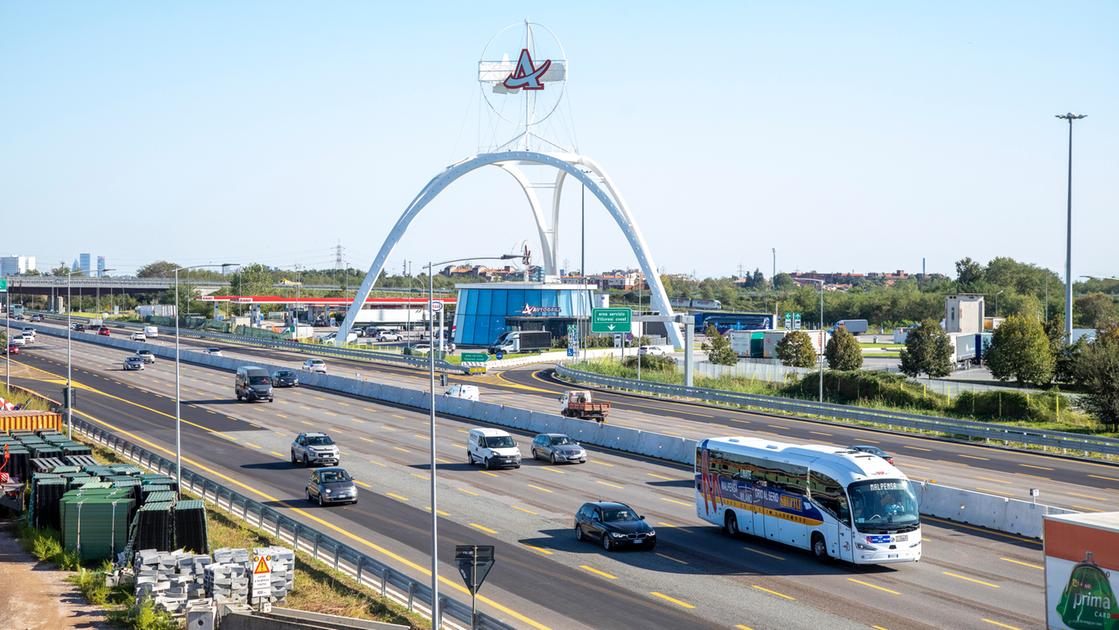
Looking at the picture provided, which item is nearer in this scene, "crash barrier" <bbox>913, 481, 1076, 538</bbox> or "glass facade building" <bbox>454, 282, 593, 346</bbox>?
"crash barrier" <bbox>913, 481, 1076, 538</bbox>

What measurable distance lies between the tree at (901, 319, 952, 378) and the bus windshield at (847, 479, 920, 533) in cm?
6066

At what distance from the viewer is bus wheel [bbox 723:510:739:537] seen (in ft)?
102

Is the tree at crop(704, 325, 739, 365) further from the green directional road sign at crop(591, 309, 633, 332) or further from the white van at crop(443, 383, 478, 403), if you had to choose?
the white van at crop(443, 383, 478, 403)

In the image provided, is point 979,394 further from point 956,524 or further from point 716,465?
point 716,465

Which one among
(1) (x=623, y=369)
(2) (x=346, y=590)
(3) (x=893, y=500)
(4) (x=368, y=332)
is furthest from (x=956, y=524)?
(4) (x=368, y=332)

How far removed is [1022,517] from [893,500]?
268 inches

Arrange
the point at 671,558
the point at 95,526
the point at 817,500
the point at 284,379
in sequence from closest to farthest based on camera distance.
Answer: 1. the point at 817,500
2. the point at 671,558
3. the point at 95,526
4. the point at 284,379

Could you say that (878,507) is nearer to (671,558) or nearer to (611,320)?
(671,558)

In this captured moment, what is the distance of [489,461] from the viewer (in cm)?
4375

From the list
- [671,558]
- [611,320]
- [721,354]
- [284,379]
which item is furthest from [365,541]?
[721,354]

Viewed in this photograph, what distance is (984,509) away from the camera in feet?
107

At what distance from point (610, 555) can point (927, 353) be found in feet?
202

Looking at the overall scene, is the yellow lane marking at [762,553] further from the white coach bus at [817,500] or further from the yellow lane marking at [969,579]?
the yellow lane marking at [969,579]

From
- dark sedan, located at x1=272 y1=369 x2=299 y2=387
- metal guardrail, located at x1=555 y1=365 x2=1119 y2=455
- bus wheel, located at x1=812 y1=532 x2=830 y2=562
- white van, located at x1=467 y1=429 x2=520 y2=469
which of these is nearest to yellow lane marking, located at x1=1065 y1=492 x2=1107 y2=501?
metal guardrail, located at x1=555 y1=365 x2=1119 y2=455
